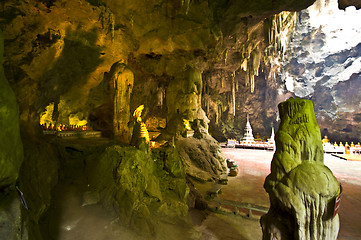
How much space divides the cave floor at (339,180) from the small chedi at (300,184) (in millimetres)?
3405

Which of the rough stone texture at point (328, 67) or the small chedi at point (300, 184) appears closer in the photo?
the small chedi at point (300, 184)

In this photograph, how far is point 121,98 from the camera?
11.2 m

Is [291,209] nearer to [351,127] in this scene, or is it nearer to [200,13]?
[200,13]

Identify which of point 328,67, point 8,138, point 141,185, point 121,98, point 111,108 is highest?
point 328,67

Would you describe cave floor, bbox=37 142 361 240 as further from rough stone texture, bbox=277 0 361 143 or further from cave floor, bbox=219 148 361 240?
rough stone texture, bbox=277 0 361 143

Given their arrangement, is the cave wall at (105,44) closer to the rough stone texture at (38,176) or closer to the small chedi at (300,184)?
the rough stone texture at (38,176)

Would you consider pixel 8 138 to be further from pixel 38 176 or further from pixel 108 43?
pixel 108 43

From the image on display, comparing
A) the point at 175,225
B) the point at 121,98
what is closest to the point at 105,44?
the point at 121,98

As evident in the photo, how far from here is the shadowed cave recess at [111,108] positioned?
5441mm

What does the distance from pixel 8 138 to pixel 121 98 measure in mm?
8939

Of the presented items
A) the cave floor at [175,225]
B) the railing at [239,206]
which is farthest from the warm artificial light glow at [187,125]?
the railing at [239,206]

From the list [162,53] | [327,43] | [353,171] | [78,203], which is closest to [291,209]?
[78,203]

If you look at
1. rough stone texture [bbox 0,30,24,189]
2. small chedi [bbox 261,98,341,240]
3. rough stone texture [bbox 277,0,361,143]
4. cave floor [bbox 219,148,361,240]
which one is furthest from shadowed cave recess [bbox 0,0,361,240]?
small chedi [bbox 261,98,341,240]

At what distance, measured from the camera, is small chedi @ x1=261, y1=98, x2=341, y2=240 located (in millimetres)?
4207
